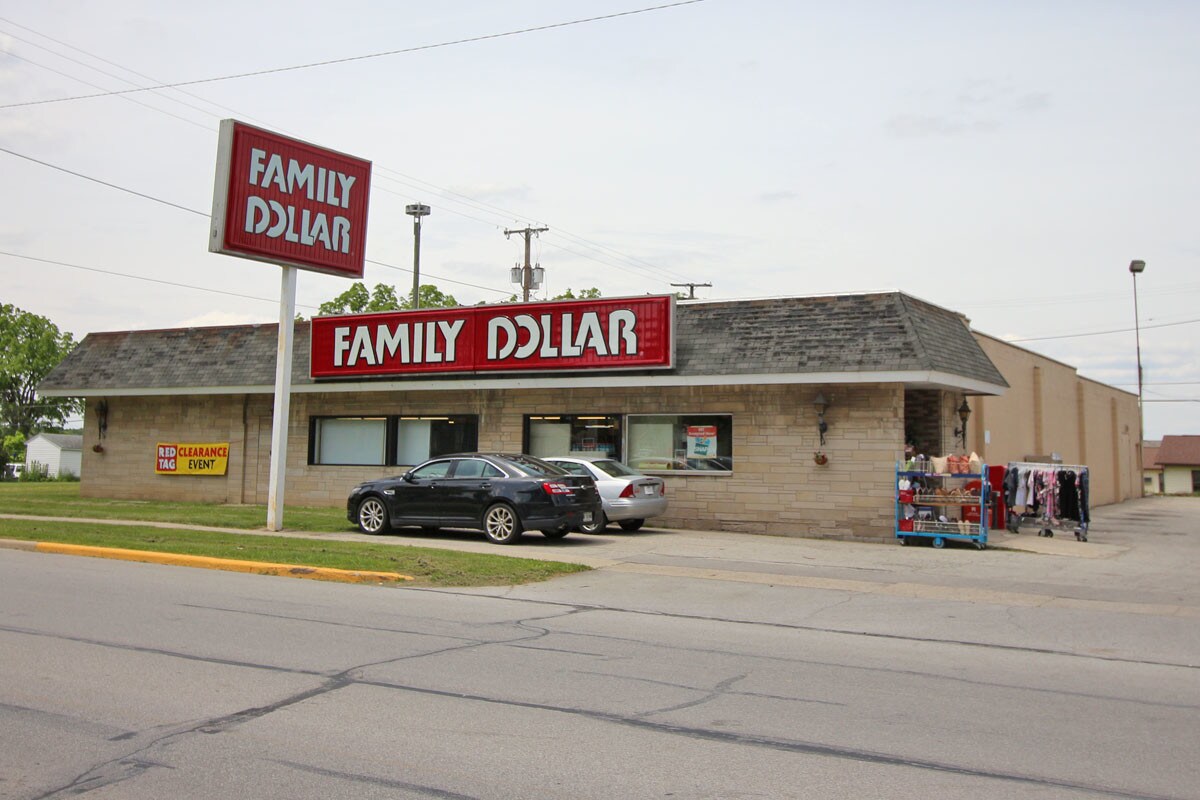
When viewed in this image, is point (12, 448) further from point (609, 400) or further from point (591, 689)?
point (591, 689)

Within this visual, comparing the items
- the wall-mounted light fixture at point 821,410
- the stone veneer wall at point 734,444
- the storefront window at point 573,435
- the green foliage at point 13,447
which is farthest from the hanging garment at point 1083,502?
the green foliage at point 13,447

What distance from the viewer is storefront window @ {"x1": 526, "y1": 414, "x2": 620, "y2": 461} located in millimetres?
22750

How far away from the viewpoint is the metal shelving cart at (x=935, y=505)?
1858 cm

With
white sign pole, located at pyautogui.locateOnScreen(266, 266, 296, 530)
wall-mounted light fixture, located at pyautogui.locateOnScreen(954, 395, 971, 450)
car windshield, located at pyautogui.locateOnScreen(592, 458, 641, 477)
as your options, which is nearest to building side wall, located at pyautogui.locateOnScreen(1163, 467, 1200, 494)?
wall-mounted light fixture, located at pyautogui.locateOnScreen(954, 395, 971, 450)

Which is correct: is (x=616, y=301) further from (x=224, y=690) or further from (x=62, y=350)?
(x=62, y=350)

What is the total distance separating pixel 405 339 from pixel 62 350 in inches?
2793

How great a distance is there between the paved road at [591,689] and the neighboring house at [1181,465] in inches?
2724

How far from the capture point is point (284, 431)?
19.0 metres

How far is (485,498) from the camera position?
703 inches

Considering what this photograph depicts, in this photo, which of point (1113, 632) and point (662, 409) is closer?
point (1113, 632)

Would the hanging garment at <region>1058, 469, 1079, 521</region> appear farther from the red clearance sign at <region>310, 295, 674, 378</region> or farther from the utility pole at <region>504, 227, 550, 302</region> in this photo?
the utility pole at <region>504, 227, 550, 302</region>

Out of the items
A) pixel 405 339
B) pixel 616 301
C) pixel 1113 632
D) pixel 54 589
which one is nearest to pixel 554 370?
pixel 616 301

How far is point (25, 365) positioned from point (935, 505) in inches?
3185

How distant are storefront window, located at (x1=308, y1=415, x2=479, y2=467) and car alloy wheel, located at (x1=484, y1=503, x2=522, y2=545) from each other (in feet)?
21.0
